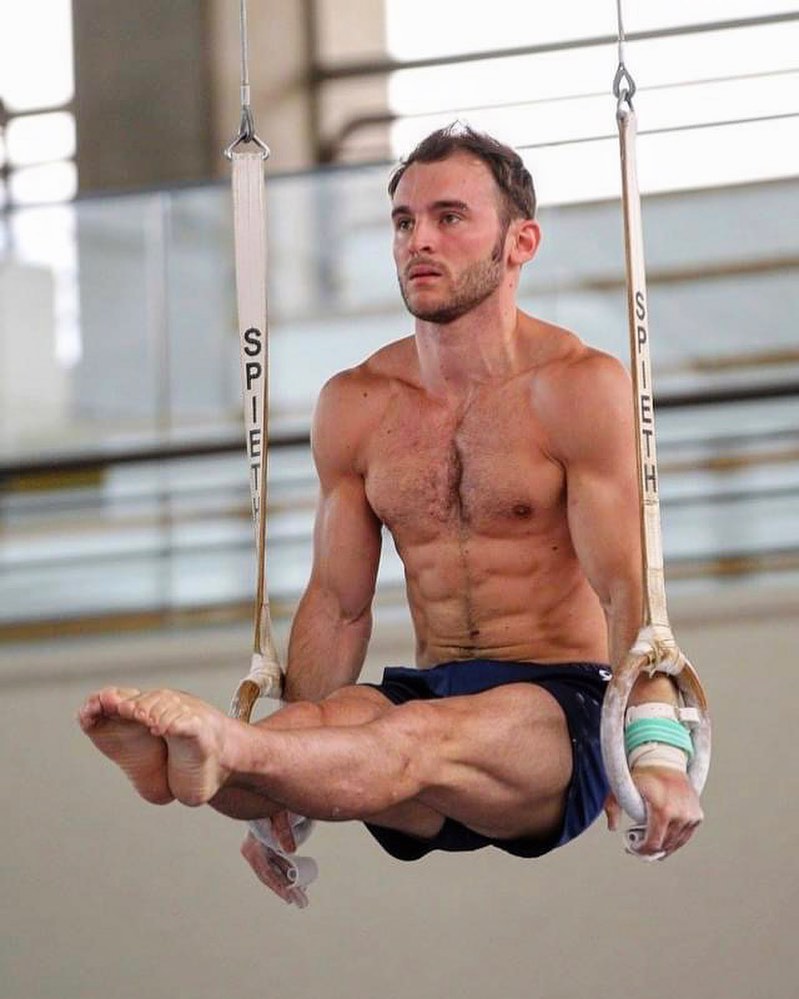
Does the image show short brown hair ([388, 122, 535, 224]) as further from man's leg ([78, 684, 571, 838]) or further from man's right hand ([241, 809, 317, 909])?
man's right hand ([241, 809, 317, 909])

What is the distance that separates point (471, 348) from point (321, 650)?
0.49 meters

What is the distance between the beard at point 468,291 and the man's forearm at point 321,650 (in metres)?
0.47

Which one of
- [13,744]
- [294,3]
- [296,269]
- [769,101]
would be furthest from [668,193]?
[13,744]

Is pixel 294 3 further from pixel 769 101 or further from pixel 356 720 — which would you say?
pixel 356 720

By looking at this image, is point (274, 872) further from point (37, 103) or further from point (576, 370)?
point (37, 103)

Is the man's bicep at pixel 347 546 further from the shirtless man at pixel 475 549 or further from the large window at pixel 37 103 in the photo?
the large window at pixel 37 103

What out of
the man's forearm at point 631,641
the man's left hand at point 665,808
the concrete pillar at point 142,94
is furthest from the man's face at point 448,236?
the concrete pillar at point 142,94

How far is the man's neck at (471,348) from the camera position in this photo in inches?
123

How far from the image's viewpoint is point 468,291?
10.1 feet

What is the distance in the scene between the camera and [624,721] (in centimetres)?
289

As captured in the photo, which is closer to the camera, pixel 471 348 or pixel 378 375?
pixel 471 348

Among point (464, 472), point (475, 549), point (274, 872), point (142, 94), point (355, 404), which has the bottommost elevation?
point (274, 872)

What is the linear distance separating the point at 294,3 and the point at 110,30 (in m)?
0.52

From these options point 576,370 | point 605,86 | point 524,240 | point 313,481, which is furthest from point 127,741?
point 605,86
